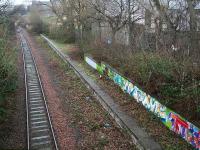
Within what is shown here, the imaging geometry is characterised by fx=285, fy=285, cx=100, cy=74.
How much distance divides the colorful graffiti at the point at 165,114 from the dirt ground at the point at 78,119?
1.81 metres

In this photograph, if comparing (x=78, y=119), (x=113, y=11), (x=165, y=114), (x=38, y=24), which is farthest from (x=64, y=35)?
(x=165, y=114)

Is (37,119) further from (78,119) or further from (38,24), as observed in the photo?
(38,24)

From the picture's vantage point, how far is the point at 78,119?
13.9 metres

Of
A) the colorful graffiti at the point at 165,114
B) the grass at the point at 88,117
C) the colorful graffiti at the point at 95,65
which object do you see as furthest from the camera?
the colorful graffiti at the point at 95,65

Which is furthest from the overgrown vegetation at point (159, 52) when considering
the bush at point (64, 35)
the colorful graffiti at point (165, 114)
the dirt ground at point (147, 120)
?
Result: the bush at point (64, 35)

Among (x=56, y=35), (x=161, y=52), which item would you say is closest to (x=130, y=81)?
(x=161, y=52)

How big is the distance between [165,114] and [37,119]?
20.2ft

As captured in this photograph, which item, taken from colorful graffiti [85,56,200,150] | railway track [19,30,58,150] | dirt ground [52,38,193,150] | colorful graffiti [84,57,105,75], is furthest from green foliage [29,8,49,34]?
colorful graffiti [85,56,200,150]

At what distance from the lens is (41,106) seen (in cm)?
1564

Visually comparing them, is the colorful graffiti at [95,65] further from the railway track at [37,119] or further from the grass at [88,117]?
the railway track at [37,119]

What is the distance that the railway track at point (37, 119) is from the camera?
38.1 feet

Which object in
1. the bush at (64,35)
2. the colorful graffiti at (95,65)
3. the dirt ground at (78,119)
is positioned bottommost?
the dirt ground at (78,119)

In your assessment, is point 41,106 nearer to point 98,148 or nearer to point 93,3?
point 98,148

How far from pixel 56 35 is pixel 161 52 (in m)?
30.6
